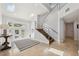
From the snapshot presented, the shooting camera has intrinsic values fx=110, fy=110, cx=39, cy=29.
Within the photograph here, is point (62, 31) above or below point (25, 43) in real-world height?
above

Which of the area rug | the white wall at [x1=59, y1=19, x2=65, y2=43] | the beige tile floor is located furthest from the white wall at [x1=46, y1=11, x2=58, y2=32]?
the area rug

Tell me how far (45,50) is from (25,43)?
0.39 metres

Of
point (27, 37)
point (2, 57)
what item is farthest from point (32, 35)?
point (2, 57)

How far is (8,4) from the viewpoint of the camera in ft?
6.61

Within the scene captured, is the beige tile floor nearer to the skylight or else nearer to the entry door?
the entry door

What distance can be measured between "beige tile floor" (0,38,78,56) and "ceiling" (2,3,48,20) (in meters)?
0.59

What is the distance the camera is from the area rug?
2.00 metres

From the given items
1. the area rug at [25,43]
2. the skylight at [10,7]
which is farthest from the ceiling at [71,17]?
the skylight at [10,7]

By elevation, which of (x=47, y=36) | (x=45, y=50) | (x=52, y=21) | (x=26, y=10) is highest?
(x=26, y=10)

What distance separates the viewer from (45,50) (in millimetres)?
2012

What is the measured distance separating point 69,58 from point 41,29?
0.73m

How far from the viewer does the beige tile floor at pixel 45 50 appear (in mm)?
1983

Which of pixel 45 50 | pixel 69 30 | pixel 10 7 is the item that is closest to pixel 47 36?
pixel 45 50

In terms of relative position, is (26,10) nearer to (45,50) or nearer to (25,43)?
(25,43)
